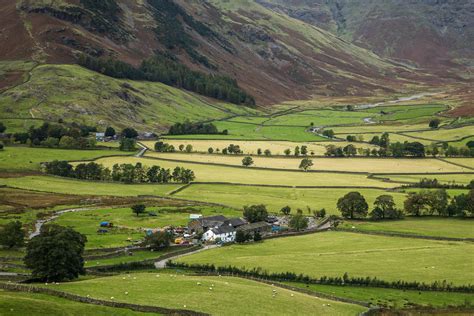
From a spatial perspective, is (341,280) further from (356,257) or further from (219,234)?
(219,234)

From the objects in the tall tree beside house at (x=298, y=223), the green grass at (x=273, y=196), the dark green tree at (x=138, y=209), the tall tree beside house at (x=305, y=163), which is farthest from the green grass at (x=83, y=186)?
the tall tree beside house at (x=298, y=223)

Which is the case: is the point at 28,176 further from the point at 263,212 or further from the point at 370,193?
the point at 370,193

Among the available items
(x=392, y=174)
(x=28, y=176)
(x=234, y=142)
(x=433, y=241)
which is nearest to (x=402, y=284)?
(x=433, y=241)

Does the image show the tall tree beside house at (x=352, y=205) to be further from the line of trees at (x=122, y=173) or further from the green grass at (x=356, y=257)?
the line of trees at (x=122, y=173)

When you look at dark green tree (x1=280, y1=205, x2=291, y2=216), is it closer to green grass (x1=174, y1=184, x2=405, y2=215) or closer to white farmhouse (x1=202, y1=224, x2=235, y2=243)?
green grass (x1=174, y1=184, x2=405, y2=215)

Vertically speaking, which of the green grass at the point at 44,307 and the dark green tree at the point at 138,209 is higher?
the dark green tree at the point at 138,209

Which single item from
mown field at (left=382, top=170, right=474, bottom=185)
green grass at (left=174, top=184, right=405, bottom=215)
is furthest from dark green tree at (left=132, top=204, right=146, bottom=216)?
mown field at (left=382, top=170, right=474, bottom=185)
